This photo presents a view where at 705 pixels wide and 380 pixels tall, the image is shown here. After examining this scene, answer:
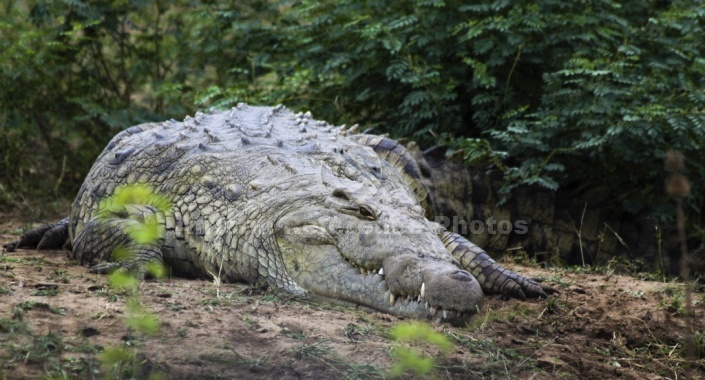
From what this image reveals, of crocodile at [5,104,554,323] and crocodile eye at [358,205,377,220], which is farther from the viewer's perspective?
crocodile eye at [358,205,377,220]

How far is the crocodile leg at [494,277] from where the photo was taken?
14.0ft

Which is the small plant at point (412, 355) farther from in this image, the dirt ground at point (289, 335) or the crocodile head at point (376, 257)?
the crocodile head at point (376, 257)

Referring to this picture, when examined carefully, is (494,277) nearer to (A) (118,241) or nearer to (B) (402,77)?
(A) (118,241)

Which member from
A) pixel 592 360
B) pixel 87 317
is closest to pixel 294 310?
pixel 87 317

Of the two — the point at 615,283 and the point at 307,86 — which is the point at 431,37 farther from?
the point at 615,283

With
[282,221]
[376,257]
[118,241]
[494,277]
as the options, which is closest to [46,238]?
[118,241]

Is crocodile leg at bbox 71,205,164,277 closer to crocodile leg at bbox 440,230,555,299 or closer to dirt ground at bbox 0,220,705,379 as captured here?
dirt ground at bbox 0,220,705,379

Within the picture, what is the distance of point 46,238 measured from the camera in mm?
4988

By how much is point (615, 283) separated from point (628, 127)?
139 cm

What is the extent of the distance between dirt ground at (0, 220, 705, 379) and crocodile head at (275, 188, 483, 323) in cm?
10

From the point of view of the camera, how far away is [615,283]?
15.2 ft

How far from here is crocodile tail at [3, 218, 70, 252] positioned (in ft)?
16.3

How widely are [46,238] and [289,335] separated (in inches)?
107

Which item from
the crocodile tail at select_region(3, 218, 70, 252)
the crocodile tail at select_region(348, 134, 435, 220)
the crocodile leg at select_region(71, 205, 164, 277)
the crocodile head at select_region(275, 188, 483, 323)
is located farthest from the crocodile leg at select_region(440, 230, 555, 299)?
the crocodile tail at select_region(3, 218, 70, 252)
